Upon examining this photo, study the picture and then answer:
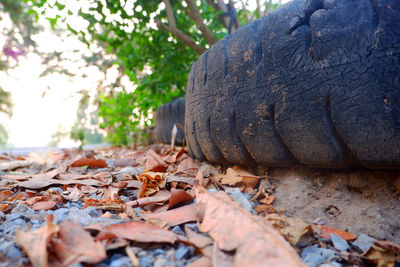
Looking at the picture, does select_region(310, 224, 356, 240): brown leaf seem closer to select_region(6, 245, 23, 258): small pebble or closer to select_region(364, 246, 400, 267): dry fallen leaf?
select_region(364, 246, 400, 267): dry fallen leaf

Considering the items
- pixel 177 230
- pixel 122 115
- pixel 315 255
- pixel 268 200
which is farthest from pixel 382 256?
pixel 122 115

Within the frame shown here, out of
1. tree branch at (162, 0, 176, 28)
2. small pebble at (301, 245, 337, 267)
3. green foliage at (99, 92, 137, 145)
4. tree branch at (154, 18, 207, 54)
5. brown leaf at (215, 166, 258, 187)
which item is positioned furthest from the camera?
green foliage at (99, 92, 137, 145)

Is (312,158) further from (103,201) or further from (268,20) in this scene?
(103,201)

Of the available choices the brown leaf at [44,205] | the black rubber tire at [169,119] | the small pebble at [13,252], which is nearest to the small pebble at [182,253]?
the small pebble at [13,252]

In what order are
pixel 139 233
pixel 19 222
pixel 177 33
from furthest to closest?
pixel 177 33 < pixel 19 222 < pixel 139 233

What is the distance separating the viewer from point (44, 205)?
0.95 m

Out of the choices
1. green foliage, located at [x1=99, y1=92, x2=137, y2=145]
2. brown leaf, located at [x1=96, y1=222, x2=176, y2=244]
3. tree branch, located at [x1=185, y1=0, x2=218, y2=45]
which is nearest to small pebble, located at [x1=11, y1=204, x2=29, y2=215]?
brown leaf, located at [x1=96, y1=222, x2=176, y2=244]

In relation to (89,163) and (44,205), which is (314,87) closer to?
(44,205)

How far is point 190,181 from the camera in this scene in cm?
115

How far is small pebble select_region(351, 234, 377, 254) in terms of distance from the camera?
0.69 m

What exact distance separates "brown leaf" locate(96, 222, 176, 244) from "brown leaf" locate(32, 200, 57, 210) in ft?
1.25

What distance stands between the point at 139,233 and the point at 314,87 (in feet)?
2.26

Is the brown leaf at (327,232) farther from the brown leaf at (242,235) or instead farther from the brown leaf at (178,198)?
the brown leaf at (178,198)

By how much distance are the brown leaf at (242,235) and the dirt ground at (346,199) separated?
0.32 m
